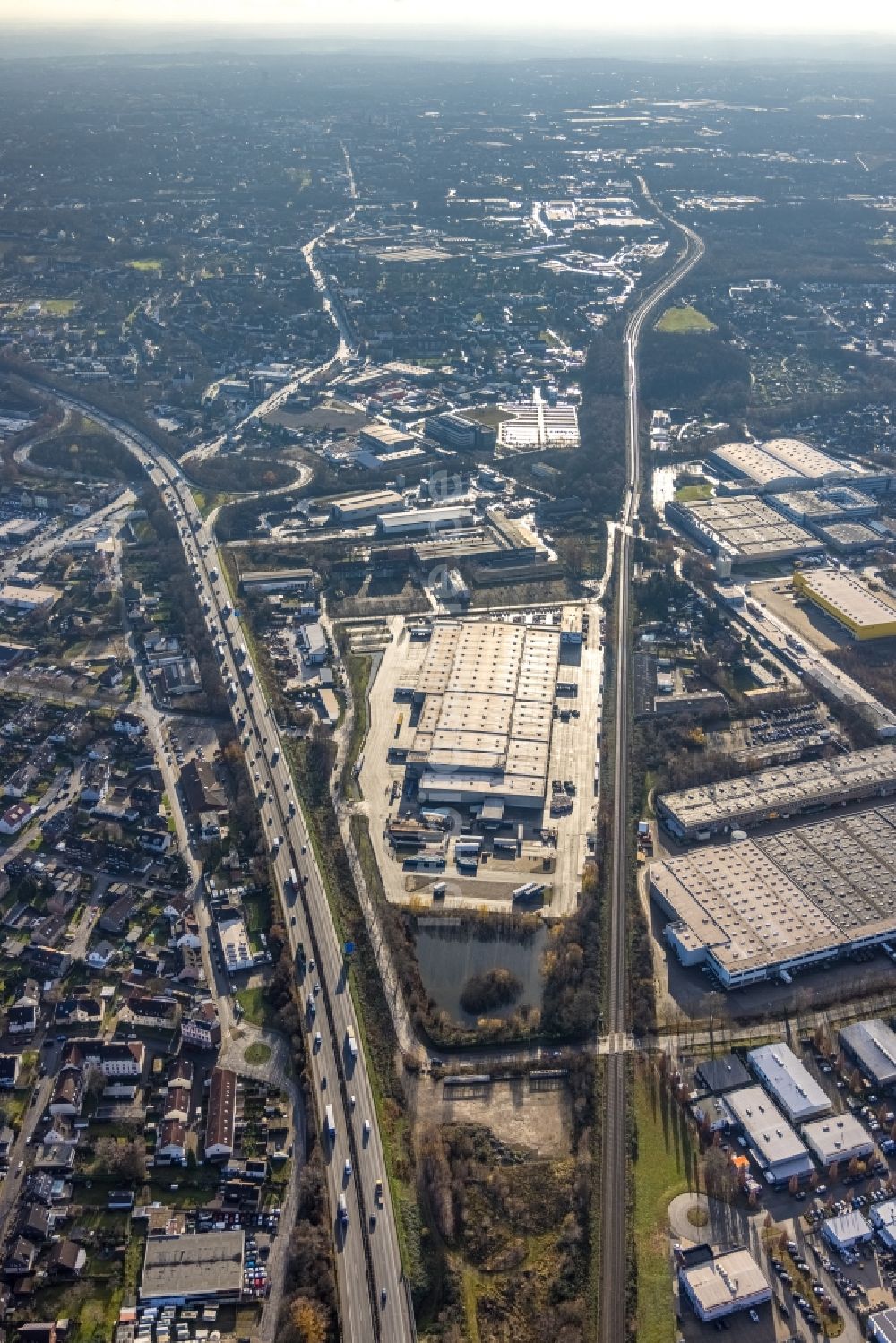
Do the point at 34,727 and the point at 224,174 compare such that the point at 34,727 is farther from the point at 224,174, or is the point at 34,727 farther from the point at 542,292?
the point at 224,174

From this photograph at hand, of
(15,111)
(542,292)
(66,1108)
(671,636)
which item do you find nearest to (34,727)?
(66,1108)

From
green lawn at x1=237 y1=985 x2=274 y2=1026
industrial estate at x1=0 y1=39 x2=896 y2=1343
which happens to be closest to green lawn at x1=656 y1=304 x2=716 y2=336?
industrial estate at x1=0 y1=39 x2=896 y2=1343

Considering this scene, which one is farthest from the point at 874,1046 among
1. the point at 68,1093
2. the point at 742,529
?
the point at 742,529

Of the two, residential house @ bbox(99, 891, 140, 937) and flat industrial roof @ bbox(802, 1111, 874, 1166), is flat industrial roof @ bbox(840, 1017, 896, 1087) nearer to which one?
flat industrial roof @ bbox(802, 1111, 874, 1166)

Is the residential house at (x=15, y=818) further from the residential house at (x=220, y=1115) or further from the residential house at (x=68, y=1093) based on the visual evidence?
the residential house at (x=220, y=1115)

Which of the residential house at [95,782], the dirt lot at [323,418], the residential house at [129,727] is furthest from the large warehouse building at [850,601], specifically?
the residential house at [95,782]
